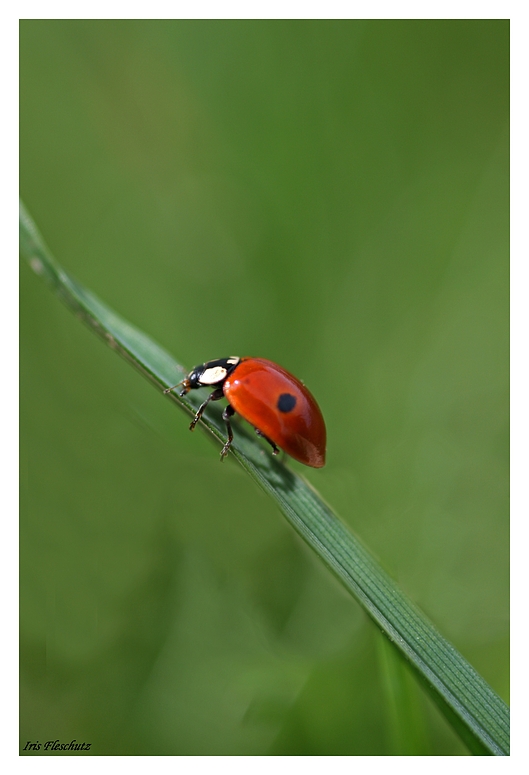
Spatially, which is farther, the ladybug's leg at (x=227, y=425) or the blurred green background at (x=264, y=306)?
the blurred green background at (x=264, y=306)

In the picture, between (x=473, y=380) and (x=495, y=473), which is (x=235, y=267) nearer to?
(x=473, y=380)

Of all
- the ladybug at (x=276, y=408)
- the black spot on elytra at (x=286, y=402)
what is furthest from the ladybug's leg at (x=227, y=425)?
the black spot on elytra at (x=286, y=402)

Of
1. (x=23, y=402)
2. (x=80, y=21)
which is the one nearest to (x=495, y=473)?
(x=23, y=402)

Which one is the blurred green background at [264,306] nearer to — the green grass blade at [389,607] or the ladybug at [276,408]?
the ladybug at [276,408]

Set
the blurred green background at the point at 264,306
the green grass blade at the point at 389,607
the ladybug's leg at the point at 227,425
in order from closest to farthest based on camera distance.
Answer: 1. the green grass blade at the point at 389,607
2. the ladybug's leg at the point at 227,425
3. the blurred green background at the point at 264,306

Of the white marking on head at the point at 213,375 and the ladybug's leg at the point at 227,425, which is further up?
the white marking on head at the point at 213,375

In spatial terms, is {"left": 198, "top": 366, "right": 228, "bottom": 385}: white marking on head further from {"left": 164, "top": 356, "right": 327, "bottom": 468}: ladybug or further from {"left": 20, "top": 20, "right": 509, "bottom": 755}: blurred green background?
{"left": 20, "top": 20, "right": 509, "bottom": 755}: blurred green background

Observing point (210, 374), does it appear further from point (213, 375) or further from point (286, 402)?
point (286, 402)

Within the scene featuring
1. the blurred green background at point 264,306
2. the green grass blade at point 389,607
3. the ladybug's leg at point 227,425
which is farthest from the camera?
the blurred green background at point 264,306
